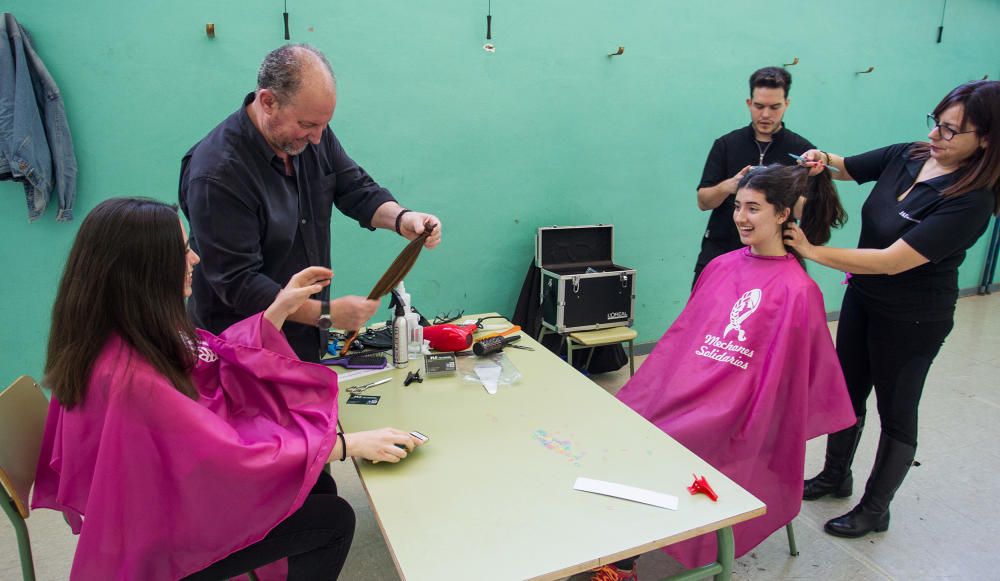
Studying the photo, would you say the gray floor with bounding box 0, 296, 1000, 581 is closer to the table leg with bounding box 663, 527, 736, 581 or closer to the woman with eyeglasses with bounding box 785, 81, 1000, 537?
the woman with eyeglasses with bounding box 785, 81, 1000, 537

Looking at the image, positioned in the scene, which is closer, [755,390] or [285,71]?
[285,71]

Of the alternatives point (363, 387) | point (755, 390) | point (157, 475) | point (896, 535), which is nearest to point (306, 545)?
point (157, 475)

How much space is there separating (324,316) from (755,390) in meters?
1.24

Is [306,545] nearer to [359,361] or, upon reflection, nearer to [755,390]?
[359,361]

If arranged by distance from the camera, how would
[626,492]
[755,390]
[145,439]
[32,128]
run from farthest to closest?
[32,128], [755,390], [626,492], [145,439]

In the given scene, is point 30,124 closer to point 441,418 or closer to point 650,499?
point 441,418

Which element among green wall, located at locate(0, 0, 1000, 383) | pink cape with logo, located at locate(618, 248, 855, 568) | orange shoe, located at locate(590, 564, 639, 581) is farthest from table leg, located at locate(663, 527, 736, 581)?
green wall, located at locate(0, 0, 1000, 383)

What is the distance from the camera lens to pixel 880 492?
2.04 m

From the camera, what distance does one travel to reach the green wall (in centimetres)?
248

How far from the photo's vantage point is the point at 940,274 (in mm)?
1811

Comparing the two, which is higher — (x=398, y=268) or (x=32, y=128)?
(x=32, y=128)

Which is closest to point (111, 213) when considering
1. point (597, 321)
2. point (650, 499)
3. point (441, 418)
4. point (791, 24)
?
point (441, 418)

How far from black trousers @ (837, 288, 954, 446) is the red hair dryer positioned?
1323mm

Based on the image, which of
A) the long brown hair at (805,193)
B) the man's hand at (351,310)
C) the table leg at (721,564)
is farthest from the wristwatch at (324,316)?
the long brown hair at (805,193)
